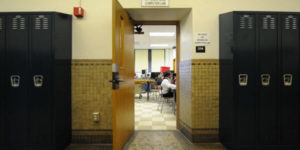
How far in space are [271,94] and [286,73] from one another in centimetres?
36

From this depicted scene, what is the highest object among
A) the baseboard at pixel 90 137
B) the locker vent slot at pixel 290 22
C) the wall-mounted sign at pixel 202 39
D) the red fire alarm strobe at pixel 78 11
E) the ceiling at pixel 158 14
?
the ceiling at pixel 158 14

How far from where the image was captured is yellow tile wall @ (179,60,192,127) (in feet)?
8.33

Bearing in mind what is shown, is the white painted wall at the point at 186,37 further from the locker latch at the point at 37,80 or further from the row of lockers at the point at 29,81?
the locker latch at the point at 37,80

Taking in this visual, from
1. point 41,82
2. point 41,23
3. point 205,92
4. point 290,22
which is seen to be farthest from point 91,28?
point 290,22

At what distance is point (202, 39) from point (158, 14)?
869 millimetres

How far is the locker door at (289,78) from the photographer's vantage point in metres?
2.13

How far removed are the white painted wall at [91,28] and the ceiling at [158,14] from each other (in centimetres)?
44

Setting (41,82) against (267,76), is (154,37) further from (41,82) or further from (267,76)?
(41,82)

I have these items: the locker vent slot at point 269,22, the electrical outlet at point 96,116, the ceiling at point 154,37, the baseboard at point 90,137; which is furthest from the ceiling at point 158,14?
the ceiling at point 154,37

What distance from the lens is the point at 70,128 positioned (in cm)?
245

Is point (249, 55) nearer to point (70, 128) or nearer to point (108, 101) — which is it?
point (108, 101)

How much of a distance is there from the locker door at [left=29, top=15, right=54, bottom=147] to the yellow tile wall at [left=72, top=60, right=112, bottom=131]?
0.41 meters

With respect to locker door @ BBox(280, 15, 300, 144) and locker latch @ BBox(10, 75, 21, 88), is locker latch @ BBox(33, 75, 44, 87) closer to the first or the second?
locker latch @ BBox(10, 75, 21, 88)

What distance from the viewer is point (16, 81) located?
210cm
